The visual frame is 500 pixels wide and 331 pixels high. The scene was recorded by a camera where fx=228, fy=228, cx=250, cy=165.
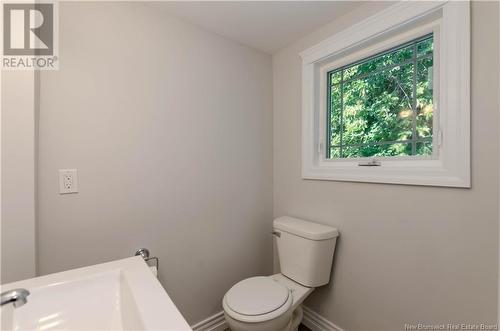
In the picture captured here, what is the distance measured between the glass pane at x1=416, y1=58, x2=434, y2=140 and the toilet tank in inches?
29.5

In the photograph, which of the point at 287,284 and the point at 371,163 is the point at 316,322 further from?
the point at 371,163

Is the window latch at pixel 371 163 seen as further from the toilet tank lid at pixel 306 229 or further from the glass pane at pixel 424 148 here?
the toilet tank lid at pixel 306 229

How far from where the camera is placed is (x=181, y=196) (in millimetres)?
1450

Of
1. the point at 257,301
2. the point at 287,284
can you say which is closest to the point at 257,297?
the point at 257,301

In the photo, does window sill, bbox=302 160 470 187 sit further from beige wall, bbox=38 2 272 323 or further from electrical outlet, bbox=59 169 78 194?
electrical outlet, bbox=59 169 78 194

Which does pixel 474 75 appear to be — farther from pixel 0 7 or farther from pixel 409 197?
pixel 0 7

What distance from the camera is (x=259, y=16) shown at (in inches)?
56.1

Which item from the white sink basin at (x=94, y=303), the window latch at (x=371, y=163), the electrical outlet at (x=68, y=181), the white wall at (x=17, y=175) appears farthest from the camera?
the window latch at (x=371, y=163)

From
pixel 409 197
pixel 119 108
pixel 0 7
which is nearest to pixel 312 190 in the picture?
pixel 409 197

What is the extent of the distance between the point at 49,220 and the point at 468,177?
187 cm

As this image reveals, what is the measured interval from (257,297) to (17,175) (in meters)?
1.25

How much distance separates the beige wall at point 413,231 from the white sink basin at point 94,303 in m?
1.13

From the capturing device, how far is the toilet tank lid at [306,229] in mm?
1387

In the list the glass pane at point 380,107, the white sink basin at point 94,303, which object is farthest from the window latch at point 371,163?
the white sink basin at point 94,303
